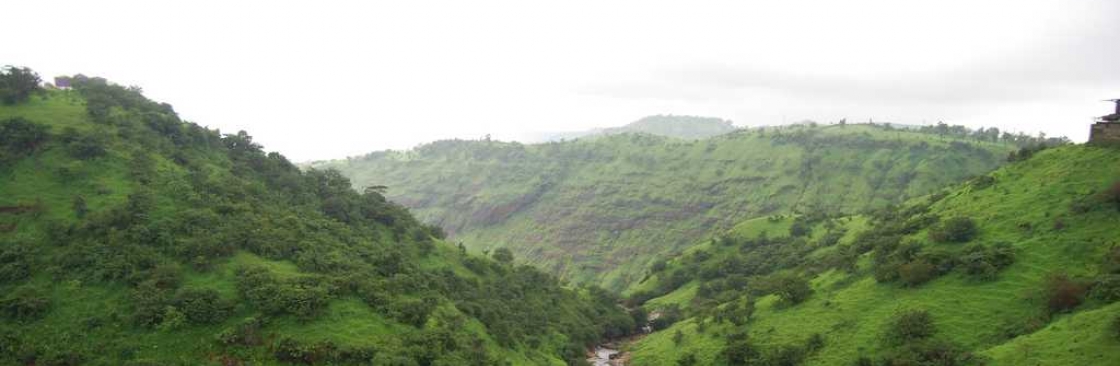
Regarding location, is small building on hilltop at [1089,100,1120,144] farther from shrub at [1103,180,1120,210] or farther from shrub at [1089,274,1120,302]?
shrub at [1089,274,1120,302]

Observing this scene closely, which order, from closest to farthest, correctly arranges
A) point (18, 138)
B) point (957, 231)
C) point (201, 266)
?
1. point (201, 266)
2. point (18, 138)
3. point (957, 231)

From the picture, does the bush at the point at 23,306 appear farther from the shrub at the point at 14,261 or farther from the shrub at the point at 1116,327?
the shrub at the point at 1116,327

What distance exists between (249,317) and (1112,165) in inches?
3388

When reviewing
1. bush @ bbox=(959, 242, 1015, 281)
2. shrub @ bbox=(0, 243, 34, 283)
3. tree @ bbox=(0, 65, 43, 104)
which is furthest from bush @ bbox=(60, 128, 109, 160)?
bush @ bbox=(959, 242, 1015, 281)

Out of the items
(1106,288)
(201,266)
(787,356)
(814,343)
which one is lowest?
(787,356)

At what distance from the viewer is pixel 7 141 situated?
66875 mm

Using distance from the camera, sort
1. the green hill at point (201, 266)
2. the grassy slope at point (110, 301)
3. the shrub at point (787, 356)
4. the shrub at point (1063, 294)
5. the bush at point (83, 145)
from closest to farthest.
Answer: the grassy slope at point (110, 301) < the green hill at point (201, 266) < the shrub at point (1063, 294) < the shrub at point (787, 356) < the bush at point (83, 145)

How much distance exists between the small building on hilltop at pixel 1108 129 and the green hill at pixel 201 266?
217 ft

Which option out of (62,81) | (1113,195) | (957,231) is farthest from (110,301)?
(1113,195)

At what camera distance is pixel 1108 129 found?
70562 mm

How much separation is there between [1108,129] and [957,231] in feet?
65.8

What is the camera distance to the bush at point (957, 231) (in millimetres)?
70812

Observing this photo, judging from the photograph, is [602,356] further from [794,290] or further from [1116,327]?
[1116,327]

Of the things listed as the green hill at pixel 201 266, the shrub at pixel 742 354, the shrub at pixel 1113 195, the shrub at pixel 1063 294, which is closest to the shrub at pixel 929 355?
the shrub at pixel 1063 294
